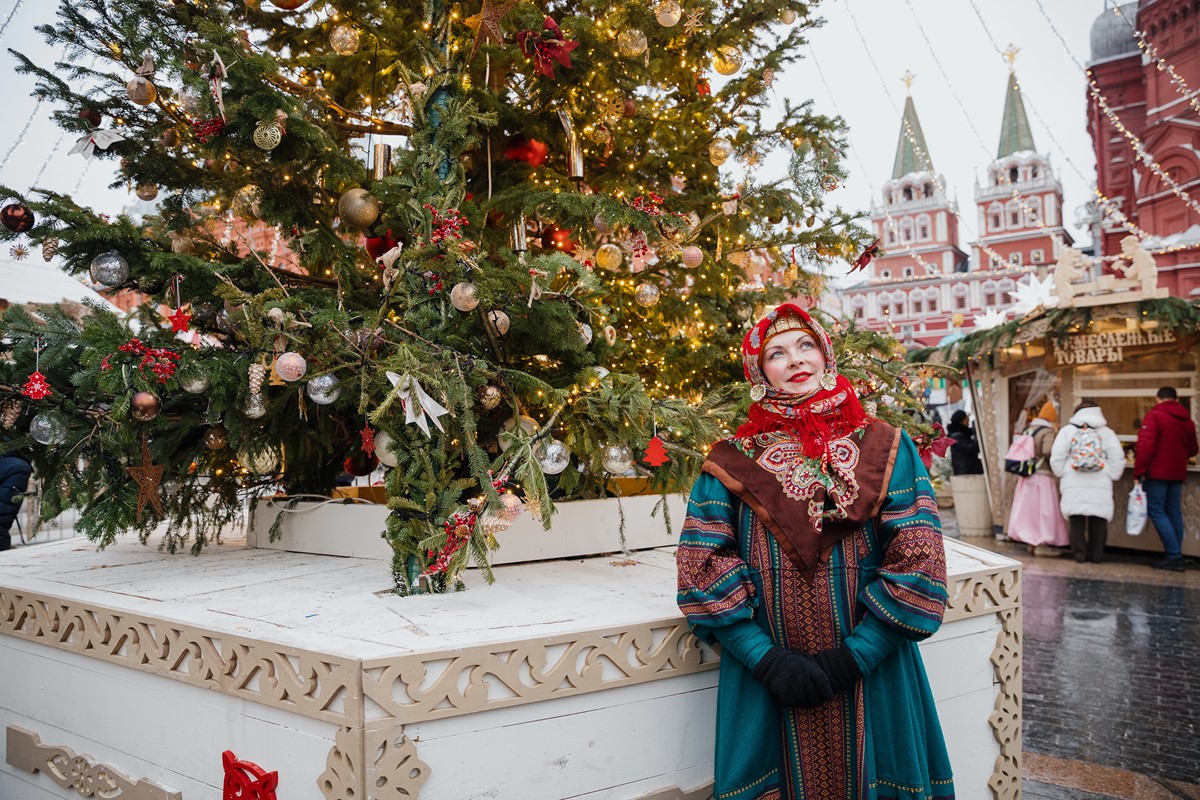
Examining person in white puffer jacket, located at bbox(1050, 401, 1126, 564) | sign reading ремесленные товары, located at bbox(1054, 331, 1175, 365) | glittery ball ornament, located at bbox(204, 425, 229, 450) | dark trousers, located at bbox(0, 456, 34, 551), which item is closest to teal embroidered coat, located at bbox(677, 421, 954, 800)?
glittery ball ornament, located at bbox(204, 425, 229, 450)

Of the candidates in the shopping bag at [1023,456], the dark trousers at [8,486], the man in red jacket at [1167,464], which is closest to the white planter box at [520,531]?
the dark trousers at [8,486]

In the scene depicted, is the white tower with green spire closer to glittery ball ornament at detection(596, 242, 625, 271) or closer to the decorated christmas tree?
the decorated christmas tree

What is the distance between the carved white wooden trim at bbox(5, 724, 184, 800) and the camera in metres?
2.14

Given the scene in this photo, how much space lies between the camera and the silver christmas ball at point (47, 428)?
239cm

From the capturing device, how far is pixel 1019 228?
42.3m

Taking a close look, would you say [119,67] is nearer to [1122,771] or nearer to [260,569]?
[260,569]

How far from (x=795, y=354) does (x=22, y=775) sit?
2.89 m

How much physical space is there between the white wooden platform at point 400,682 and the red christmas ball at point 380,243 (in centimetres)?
153

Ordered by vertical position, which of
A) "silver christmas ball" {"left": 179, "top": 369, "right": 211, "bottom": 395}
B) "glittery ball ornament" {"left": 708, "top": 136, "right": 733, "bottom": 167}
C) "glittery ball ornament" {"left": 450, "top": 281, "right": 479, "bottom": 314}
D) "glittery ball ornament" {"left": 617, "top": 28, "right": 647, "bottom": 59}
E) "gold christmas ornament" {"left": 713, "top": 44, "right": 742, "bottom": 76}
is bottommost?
"silver christmas ball" {"left": 179, "top": 369, "right": 211, "bottom": 395}

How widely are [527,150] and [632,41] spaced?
0.77m

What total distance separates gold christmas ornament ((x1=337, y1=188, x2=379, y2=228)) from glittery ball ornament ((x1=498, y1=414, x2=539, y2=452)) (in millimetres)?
1071

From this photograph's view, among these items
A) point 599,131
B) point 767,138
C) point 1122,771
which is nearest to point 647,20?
point 599,131

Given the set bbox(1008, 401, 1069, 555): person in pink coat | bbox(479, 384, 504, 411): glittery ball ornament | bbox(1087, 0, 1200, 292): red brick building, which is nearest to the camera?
bbox(479, 384, 504, 411): glittery ball ornament

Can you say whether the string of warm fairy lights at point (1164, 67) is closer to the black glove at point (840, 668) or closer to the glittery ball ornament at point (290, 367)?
the black glove at point (840, 668)
